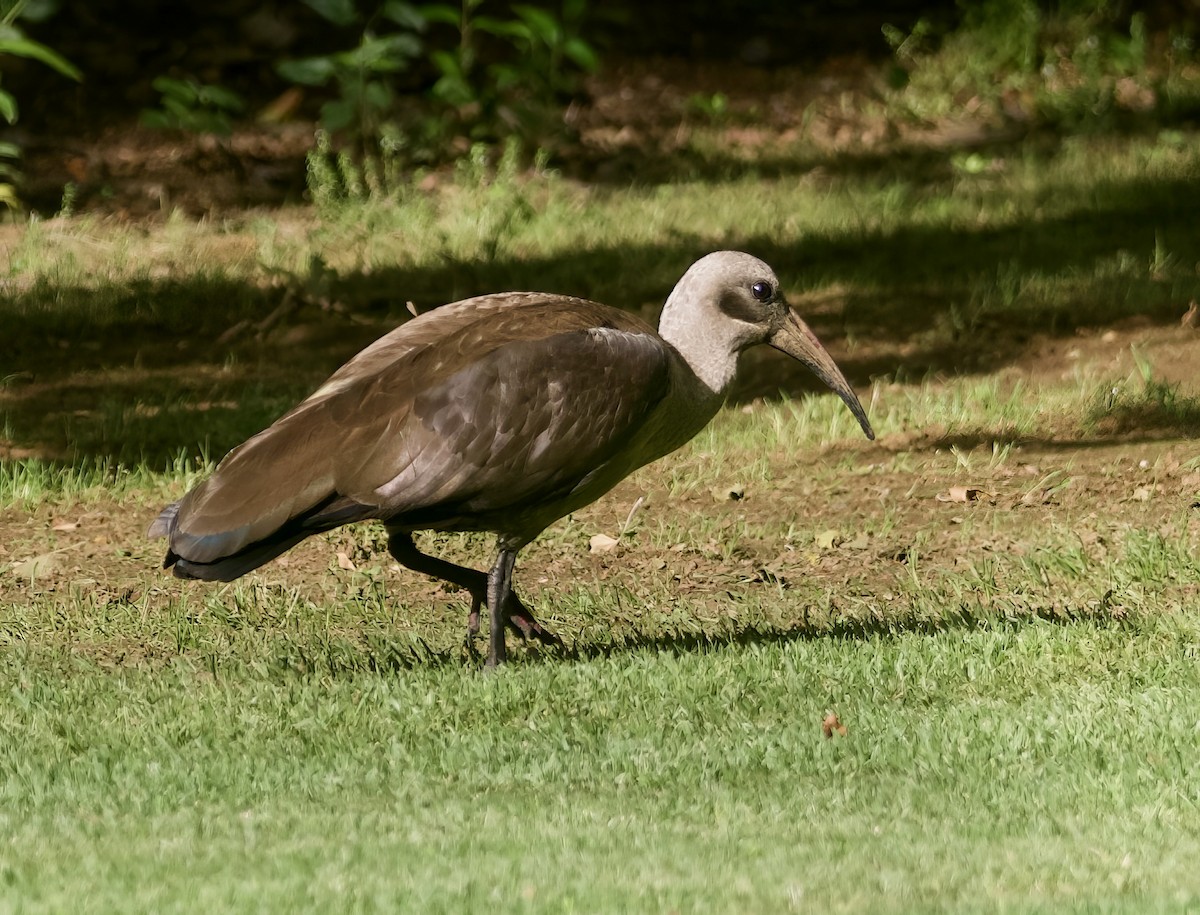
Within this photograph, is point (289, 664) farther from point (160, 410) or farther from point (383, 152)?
point (383, 152)

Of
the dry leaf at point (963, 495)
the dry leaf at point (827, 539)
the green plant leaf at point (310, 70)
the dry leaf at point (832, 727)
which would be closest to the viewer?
the dry leaf at point (832, 727)

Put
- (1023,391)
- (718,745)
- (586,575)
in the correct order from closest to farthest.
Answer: (718,745), (586,575), (1023,391)

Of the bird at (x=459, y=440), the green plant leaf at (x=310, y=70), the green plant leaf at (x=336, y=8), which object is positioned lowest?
the green plant leaf at (x=310, y=70)

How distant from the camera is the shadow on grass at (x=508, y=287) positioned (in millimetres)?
9633

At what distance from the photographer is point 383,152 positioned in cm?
1347

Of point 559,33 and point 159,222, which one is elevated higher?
point 559,33

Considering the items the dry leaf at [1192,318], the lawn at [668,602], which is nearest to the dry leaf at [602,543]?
the lawn at [668,602]

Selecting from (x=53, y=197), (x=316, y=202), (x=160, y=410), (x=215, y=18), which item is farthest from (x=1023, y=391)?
(x=215, y=18)

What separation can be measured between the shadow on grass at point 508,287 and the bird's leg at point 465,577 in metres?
2.53

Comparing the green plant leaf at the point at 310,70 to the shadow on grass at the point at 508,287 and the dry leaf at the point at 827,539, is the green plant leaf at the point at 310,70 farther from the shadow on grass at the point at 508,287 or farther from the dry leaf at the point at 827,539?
the dry leaf at the point at 827,539

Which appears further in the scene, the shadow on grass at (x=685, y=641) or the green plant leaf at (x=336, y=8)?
the green plant leaf at (x=336, y=8)

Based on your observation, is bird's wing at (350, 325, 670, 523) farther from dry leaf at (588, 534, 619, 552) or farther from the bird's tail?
dry leaf at (588, 534, 619, 552)

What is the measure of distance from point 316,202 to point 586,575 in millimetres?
5720

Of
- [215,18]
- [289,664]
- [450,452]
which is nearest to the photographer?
[450,452]
